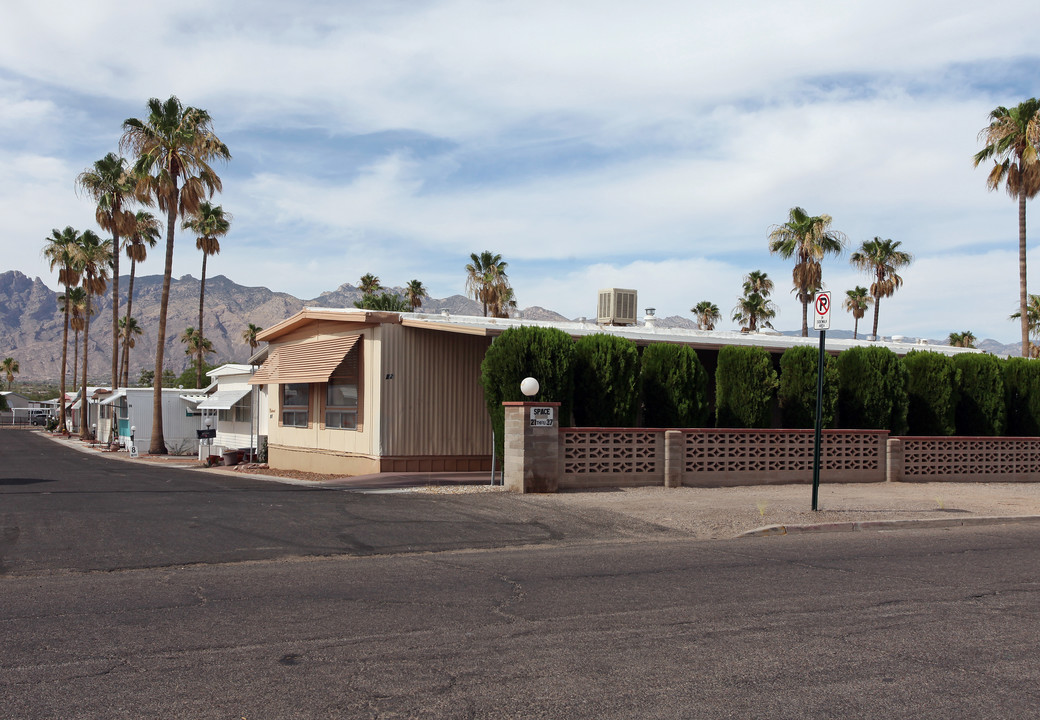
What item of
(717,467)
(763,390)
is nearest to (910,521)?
(717,467)

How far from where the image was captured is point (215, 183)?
31172mm

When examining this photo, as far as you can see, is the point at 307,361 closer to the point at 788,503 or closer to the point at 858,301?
the point at 788,503

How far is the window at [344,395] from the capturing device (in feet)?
67.0

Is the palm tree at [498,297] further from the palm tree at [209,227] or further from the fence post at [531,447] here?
the fence post at [531,447]

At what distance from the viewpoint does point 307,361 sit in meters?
21.9

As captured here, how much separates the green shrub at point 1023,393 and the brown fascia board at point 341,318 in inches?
564

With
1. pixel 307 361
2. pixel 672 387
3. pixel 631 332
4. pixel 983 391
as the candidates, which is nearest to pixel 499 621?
pixel 672 387

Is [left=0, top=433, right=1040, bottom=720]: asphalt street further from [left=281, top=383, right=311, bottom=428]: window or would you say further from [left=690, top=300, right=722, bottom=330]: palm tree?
[left=690, top=300, right=722, bottom=330]: palm tree

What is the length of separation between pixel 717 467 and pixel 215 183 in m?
22.3

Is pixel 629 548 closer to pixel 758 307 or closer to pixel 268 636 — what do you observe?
pixel 268 636

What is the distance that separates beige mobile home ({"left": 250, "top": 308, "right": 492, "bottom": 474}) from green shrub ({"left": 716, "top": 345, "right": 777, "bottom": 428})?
5.33 meters

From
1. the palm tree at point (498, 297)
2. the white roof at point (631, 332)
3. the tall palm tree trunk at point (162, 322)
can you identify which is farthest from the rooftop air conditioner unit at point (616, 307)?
the palm tree at point (498, 297)

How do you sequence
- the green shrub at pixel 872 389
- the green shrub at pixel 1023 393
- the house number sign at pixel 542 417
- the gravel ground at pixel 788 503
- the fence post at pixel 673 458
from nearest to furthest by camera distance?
the gravel ground at pixel 788 503 < the house number sign at pixel 542 417 < the fence post at pixel 673 458 < the green shrub at pixel 872 389 < the green shrub at pixel 1023 393

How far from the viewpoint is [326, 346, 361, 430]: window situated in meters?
20.4
